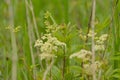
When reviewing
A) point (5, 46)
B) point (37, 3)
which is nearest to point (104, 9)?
point (37, 3)

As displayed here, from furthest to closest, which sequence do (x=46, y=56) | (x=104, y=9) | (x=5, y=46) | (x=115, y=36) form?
1. (x=104, y=9)
2. (x=5, y=46)
3. (x=115, y=36)
4. (x=46, y=56)

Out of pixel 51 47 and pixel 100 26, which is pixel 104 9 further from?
pixel 51 47

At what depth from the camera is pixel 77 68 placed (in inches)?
75.9

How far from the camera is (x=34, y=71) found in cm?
206

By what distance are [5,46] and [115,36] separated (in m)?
0.76

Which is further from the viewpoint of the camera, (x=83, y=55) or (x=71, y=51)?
(x=71, y=51)

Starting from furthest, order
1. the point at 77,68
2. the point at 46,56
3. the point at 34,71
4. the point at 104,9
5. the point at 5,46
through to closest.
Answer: the point at 104,9, the point at 5,46, the point at 34,71, the point at 77,68, the point at 46,56

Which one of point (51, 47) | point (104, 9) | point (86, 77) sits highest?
point (104, 9)

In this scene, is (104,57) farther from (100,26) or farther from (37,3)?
(37,3)

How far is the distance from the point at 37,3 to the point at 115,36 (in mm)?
1833

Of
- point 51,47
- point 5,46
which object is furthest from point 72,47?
point 5,46

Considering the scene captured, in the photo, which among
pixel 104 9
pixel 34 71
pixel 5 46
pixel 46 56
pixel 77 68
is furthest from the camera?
pixel 104 9

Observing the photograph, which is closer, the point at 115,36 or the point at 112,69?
the point at 112,69

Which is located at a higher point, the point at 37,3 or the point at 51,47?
the point at 37,3
